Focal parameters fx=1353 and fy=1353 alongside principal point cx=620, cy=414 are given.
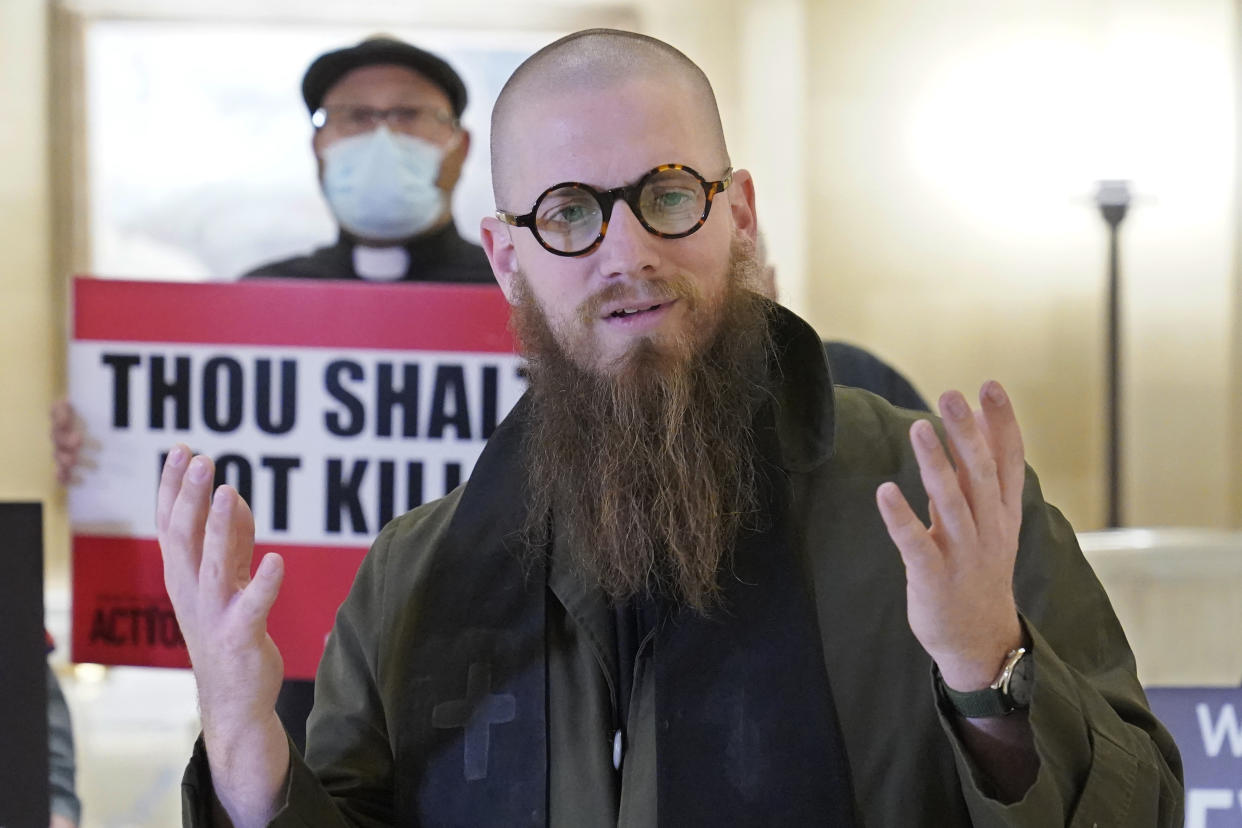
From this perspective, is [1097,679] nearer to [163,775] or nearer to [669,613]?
[669,613]

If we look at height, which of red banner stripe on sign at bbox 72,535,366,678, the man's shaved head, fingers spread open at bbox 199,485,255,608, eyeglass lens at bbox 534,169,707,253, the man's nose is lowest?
red banner stripe on sign at bbox 72,535,366,678

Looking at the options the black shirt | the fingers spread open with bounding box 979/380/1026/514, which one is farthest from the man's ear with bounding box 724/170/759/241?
the black shirt

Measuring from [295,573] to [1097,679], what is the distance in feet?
5.88

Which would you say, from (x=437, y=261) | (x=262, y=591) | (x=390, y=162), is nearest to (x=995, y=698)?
(x=262, y=591)

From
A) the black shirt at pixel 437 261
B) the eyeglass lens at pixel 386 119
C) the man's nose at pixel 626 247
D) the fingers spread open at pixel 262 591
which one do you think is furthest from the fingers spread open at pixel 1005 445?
the eyeglass lens at pixel 386 119

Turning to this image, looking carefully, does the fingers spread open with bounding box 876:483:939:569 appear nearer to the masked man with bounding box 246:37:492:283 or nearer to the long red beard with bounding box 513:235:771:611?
the long red beard with bounding box 513:235:771:611

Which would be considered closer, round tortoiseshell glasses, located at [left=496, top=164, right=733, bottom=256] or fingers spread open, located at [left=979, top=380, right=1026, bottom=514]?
fingers spread open, located at [left=979, top=380, right=1026, bottom=514]

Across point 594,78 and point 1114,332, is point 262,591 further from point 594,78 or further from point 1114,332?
point 1114,332

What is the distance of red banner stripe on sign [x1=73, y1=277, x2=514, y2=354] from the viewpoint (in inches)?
112

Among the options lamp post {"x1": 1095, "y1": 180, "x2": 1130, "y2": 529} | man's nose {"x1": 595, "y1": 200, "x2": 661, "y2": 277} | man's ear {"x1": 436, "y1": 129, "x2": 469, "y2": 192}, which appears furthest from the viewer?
lamp post {"x1": 1095, "y1": 180, "x2": 1130, "y2": 529}

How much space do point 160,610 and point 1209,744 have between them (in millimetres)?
2076

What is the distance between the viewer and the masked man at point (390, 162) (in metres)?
3.58

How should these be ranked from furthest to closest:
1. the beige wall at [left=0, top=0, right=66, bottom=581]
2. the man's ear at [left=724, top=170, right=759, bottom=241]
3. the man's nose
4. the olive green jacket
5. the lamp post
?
the lamp post
the beige wall at [left=0, top=0, right=66, bottom=581]
the man's ear at [left=724, top=170, right=759, bottom=241]
the man's nose
the olive green jacket

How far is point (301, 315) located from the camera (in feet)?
9.43
